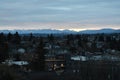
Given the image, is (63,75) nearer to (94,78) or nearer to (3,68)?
(94,78)

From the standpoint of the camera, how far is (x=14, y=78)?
28.7m

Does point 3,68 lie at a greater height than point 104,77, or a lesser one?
greater

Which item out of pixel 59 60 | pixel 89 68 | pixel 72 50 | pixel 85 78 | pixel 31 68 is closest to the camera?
pixel 85 78

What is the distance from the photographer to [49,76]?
41.2 metres

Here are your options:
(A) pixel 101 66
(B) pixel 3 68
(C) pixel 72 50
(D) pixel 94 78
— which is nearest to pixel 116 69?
(A) pixel 101 66

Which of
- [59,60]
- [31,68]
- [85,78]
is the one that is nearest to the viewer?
[85,78]

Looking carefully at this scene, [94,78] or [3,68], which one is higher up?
[3,68]

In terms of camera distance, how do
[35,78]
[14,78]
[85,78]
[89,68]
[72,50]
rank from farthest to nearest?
1. [72,50]
2. [89,68]
3. [85,78]
4. [35,78]
5. [14,78]

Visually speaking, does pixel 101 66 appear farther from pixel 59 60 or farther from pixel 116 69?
pixel 59 60

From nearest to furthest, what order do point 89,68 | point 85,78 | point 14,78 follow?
1. point 14,78
2. point 85,78
3. point 89,68

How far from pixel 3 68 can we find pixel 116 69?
20.3 meters

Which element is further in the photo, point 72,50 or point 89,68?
point 72,50

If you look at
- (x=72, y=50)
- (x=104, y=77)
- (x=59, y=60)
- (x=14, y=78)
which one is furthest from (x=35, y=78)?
(x=72, y=50)

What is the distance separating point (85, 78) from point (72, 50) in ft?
168
